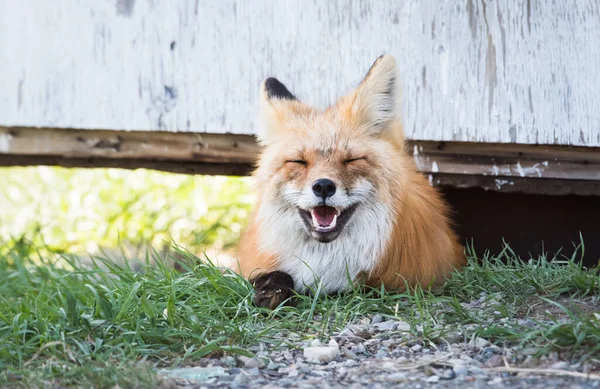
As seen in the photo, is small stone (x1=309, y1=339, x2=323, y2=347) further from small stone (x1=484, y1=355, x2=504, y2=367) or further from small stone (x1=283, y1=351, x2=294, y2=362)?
small stone (x1=484, y1=355, x2=504, y2=367)

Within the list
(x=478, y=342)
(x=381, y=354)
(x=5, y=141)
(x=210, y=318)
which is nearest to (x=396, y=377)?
(x=381, y=354)

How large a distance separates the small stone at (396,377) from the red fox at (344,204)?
0.78 meters

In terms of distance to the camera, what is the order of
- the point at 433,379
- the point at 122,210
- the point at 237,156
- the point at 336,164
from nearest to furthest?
the point at 433,379 < the point at 336,164 < the point at 237,156 < the point at 122,210

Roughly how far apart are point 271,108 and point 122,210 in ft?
7.79

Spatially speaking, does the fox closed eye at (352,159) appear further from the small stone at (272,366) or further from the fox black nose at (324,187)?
the small stone at (272,366)

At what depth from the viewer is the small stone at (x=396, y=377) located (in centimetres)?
238

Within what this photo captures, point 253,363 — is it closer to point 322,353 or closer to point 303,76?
point 322,353

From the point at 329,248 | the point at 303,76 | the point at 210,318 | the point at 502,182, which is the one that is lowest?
the point at 210,318

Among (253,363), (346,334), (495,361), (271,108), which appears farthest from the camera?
(271,108)

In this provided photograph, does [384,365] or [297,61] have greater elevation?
[297,61]

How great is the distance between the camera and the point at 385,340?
111 inches

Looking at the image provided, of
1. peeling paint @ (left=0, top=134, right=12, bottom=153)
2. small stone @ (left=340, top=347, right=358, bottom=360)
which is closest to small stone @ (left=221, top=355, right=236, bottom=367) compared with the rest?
small stone @ (left=340, top=347, right=358, bottom=360)

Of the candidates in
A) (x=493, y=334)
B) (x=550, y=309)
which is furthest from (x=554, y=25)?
(x=493, y=334)

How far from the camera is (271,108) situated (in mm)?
3488
